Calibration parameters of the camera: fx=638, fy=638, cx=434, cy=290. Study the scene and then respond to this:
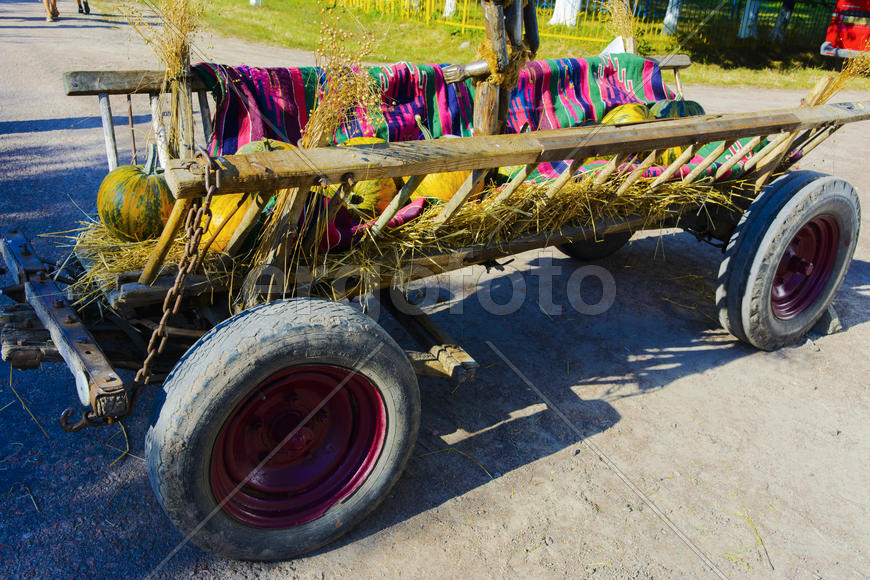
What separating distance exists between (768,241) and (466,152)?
202 centimetres

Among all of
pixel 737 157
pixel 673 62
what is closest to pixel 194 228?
pixel 737 157

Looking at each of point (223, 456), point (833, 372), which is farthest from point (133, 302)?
point (833, 372)

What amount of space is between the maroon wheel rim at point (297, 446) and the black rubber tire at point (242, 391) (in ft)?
0.19

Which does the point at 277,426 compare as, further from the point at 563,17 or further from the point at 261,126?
the point at 563,17

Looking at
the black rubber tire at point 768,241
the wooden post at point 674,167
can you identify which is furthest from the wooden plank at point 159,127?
the black rubber tire at point 768,241

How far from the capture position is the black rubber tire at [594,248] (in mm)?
4949

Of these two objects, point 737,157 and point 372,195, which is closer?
point 372,195

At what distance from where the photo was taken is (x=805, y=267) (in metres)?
3.86

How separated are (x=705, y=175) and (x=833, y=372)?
1456 mm

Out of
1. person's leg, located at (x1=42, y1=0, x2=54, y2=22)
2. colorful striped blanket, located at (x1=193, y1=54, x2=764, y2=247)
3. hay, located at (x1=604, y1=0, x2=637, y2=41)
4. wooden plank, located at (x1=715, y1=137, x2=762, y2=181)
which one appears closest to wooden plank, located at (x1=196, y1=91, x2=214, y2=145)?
colorful striped blanket, located at (x1=193, y1=54, x2=764, y2=247)

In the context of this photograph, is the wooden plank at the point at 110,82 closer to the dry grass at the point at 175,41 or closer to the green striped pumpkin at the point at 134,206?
the dry grass at the point at 175,41

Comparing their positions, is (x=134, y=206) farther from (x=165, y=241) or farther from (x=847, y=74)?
(x=847, y=74)

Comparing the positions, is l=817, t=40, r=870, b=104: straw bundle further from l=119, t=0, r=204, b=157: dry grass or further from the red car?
the red car

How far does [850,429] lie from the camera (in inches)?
132
